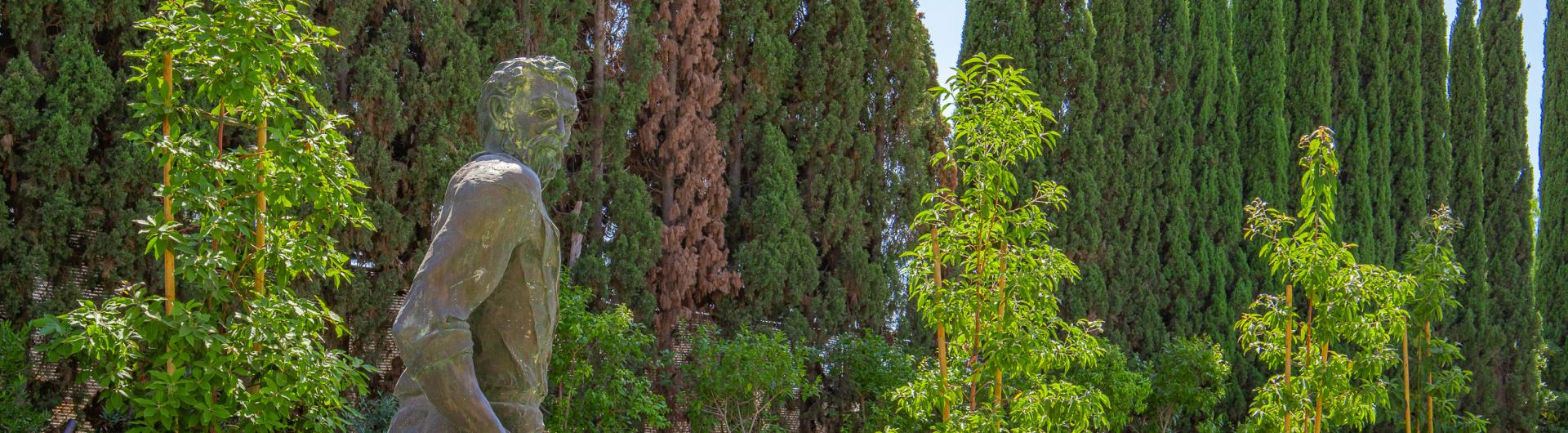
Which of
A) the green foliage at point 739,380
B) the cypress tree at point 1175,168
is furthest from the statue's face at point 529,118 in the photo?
the cypress tree at point 1175,168

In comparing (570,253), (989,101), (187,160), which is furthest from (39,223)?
(989,101)

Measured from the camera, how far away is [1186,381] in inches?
465

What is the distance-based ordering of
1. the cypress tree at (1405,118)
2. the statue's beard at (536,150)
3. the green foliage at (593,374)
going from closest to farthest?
the statue's beard at (536,150) < the green foliage at (593,374) < the cypress tree at (1405,118)

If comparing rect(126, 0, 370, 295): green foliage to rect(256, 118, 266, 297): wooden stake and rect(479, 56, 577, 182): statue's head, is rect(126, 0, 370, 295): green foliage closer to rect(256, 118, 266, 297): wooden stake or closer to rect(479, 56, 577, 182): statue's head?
rect(256, 118, 266, 297): wooden stake

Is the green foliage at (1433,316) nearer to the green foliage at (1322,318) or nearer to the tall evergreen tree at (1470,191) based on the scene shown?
the green foliage at (1322,318)

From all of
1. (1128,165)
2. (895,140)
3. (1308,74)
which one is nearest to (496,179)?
(895,140)

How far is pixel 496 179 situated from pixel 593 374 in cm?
583

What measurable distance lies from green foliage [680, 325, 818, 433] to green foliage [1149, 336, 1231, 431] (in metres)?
3.87

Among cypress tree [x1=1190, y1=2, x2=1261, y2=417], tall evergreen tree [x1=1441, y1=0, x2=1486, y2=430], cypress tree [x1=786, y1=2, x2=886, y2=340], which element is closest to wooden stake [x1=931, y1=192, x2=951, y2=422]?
cypress tree [x1=786, y1=2, x2=886, y2=340]

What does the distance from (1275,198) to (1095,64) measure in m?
3.33

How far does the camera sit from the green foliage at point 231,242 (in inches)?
210

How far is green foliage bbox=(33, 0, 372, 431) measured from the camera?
5.34m

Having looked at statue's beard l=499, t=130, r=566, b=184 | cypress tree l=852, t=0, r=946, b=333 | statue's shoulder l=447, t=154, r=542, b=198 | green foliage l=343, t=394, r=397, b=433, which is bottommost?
green foliage l=343, t=394, r=397, b=433

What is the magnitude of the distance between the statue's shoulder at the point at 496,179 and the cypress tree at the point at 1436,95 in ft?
52.2
